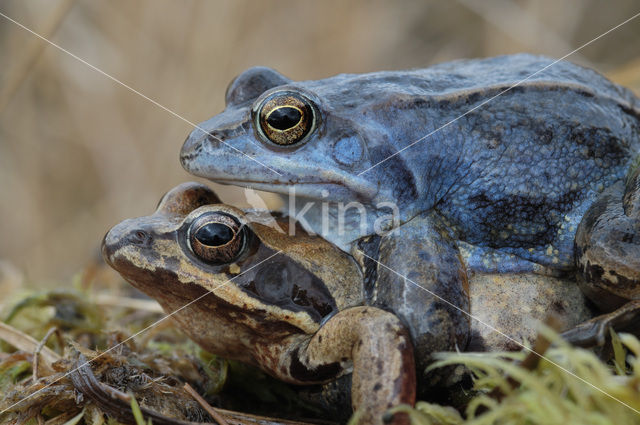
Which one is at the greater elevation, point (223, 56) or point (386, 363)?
point (223, 56)

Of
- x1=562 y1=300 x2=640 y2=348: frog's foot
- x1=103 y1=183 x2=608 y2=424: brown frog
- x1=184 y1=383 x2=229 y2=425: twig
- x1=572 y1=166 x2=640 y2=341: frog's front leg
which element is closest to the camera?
x1=562 y1=300 x2=640 y2=348: frog's foot

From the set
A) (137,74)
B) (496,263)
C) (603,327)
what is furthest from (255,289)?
(137,74)

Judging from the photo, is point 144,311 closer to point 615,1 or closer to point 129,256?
point 129,256

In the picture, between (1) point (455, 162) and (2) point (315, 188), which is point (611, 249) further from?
(2) point (315, 188)

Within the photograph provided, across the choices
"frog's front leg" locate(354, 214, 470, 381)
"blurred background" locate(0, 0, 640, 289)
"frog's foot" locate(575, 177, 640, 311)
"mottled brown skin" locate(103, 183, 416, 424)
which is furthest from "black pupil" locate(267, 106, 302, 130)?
"blurred background" locate(0, 0, 640, 289)

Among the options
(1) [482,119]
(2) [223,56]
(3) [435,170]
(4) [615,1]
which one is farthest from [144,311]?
(4) [615,1]

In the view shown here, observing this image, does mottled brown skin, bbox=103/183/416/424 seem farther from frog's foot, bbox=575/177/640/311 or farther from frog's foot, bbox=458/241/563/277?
frog's foot, bbox=575/177/640/311

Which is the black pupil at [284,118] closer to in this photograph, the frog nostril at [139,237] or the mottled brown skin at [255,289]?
the mottled brown skin at [255,289]
